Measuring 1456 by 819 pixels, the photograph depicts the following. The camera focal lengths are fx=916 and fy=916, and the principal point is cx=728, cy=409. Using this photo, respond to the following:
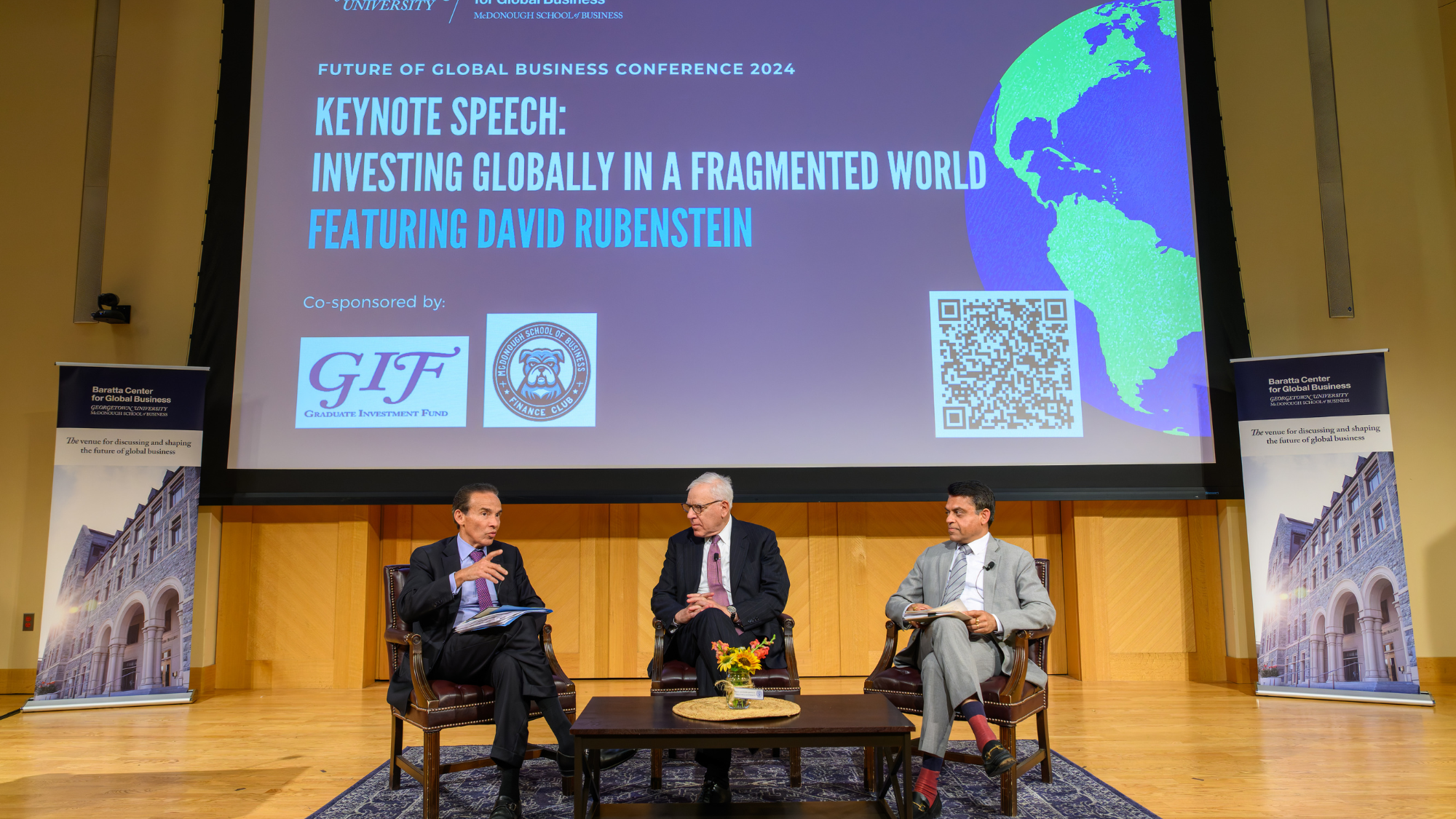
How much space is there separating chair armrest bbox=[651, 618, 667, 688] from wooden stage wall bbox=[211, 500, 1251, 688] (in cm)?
198

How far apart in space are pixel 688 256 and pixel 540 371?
100 cm

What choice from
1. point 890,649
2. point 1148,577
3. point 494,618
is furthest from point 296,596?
point 1148,577

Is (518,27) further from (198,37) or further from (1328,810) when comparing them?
(1328,810)

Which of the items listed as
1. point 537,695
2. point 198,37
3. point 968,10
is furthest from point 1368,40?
point 198,37

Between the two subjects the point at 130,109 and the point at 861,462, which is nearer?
the point at 861,462

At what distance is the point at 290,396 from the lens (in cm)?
486

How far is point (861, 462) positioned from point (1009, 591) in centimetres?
159

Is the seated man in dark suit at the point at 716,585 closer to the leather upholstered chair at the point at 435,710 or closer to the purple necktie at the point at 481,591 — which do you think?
the leather upholstered chair at the point at 435,710

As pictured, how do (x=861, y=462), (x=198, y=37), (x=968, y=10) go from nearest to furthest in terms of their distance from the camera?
(x=861, y=462)
(x=968, y=10)
(x=198, y=37)

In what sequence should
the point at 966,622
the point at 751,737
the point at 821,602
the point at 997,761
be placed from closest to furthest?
the point at 751,737, the point at 997,761, the point at 966,622, the point at 821,602

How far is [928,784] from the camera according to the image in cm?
283

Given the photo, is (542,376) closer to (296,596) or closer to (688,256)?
(688,256)

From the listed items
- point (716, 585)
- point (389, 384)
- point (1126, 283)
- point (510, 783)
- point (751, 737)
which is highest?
point (1126, 283)

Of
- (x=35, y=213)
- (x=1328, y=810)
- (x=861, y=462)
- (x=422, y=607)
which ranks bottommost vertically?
(x=1328, y=810)
